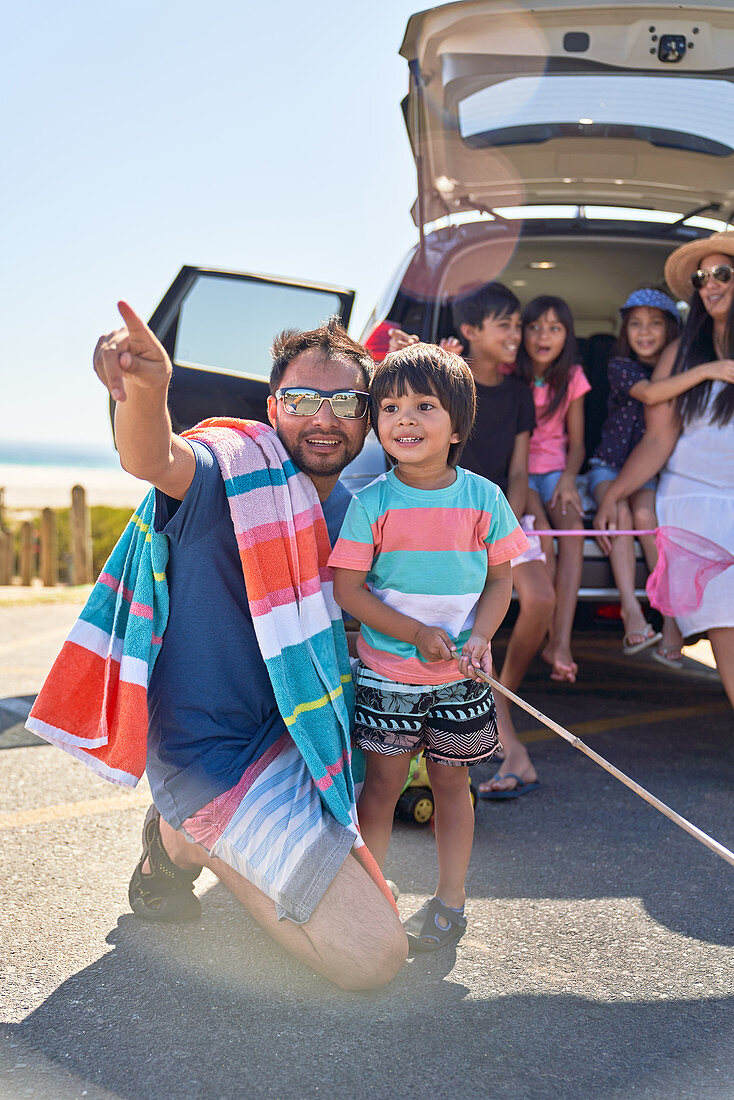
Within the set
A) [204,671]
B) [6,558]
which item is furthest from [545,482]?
[6,558]

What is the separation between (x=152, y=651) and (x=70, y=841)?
0.93 m

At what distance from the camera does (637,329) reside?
3865mm

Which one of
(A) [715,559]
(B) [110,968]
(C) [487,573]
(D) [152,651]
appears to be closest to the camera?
(B) [110,968]

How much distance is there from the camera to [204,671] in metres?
2.22

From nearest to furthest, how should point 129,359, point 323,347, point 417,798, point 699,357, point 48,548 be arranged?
point 129,359, point 323,347, point 417,798, point 699,357, point 48,548

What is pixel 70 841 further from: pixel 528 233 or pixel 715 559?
pixel 528 233

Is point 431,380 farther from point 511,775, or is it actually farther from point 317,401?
point 511,775

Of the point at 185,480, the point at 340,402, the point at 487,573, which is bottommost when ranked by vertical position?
the point at 487,573

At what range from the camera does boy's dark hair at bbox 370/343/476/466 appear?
218cm

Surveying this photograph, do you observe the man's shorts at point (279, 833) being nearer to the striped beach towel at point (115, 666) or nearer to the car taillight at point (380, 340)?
the striped beach towel at point (115, 666)

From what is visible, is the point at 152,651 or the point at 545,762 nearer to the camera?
the point at 152,651

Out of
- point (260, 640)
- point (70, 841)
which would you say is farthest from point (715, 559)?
point (70, 841)

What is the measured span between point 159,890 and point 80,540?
9.82 meters

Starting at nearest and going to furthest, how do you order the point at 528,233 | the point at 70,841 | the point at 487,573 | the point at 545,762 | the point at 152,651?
the point at 152,651 < the point at 487,573 < the point at 70,841 < the point at 545,762 < the point at 528,233
